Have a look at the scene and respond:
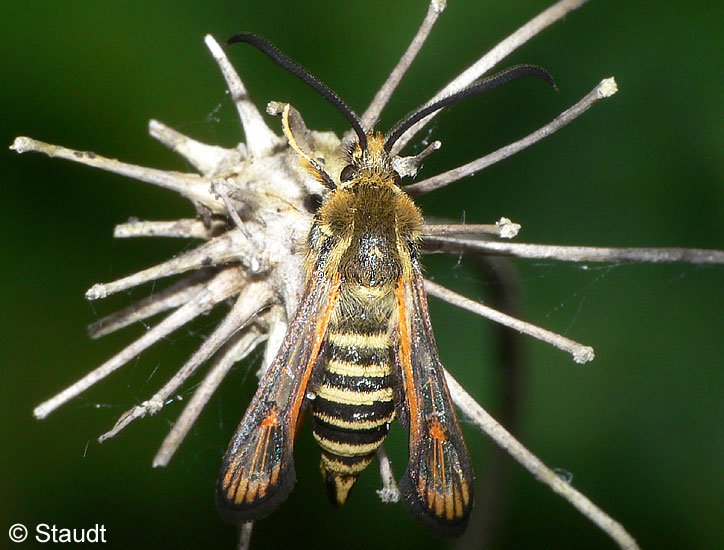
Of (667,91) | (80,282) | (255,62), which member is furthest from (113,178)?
(667,91)

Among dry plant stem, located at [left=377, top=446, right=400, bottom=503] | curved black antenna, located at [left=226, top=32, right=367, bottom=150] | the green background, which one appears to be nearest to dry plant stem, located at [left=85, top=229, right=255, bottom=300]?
curved black antenna, located at [left=226, top=32, right=367, bottom=150]

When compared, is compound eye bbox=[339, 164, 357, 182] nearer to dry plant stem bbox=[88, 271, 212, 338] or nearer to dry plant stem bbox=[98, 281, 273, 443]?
dry plant stem bbox=[98, 281, 273, 443]

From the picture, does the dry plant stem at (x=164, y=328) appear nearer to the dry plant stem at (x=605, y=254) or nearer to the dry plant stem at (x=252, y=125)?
the dry plant stem at (x=252, y=125)

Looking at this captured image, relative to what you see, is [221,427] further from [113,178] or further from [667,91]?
[667,91]

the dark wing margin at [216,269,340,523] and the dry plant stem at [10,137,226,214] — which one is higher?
the dry plant stem at [10,137,226,214]

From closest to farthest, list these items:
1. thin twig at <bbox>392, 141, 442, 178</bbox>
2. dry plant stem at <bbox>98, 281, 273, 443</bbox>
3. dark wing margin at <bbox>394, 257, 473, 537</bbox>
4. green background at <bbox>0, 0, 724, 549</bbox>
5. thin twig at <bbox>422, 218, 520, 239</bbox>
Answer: dry plant stem at <bbox>98, 281, 273, 443</bbox> < thin twig at <bbox>422, 218, 520, 239</bbox> < dark wing margin at <bbox>394, 257, 473, 537</bbox> < thin twig at <bbox>392, 141, 442, 178</bbox> < green background at <bbox>0, 0, 724, 549</bbox>
